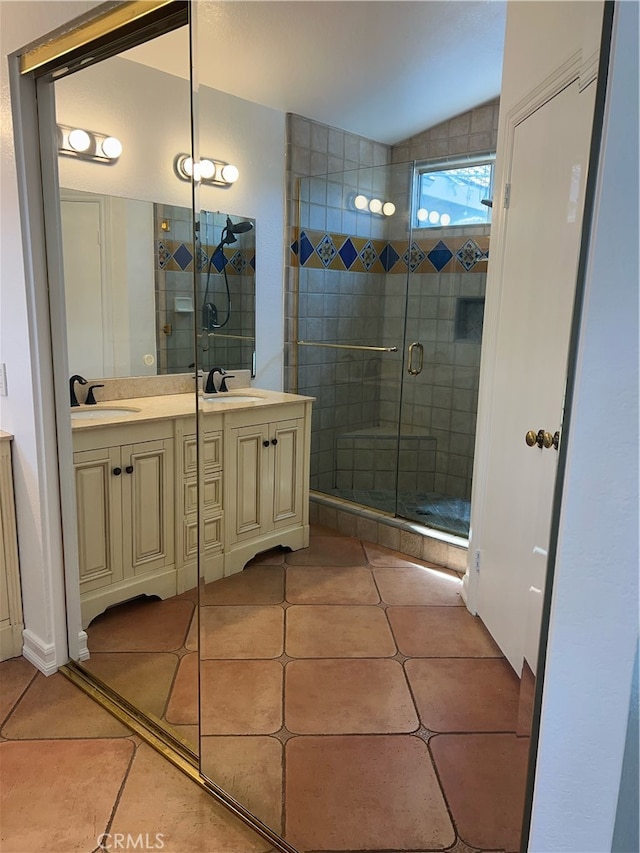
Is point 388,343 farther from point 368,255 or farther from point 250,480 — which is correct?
point 250,480

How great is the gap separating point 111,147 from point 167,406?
1111 mm

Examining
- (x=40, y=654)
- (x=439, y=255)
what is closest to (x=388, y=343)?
(x=439, y=255)

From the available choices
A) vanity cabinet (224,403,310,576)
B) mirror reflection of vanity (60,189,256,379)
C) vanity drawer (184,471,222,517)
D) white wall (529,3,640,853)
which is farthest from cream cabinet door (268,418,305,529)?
white wall (529,3,640,853)

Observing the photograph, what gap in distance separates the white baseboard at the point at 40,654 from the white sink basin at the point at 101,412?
0.83 meters

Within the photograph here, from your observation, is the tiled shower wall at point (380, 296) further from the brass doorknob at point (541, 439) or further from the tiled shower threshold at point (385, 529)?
the brass doorknob at point (541, 439)

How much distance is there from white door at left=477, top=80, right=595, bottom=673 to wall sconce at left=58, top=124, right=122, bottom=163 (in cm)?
175

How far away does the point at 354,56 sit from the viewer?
2.47 m

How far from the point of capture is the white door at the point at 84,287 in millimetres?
2400

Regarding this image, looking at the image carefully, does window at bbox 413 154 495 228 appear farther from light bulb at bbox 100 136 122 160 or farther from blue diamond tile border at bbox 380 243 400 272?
light bulb at bbox 100 136 122 160

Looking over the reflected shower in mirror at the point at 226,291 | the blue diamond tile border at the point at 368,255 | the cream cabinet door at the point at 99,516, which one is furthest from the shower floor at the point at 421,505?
the blue diamond tile border at the point at 368,255

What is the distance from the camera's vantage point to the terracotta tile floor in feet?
4.91

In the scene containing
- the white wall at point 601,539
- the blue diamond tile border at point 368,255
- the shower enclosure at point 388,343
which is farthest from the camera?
the blue diamond tile border at point 368,255

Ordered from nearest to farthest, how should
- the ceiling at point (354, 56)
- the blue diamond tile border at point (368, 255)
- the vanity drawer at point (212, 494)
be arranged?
the vanity drawer at point (212, 494) < the ceiling at point (354, 56) < the blue diamond tile border at point (368, 255)

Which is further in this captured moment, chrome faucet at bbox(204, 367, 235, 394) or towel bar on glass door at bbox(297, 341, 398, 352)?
towel bar on glass door at bbox(297, 341, 398, 352)
